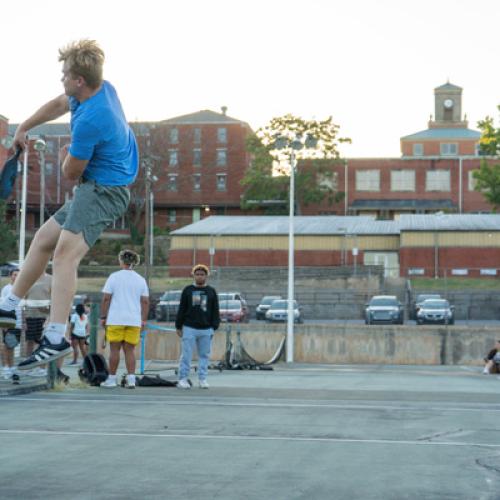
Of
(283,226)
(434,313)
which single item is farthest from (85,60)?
(283,226)

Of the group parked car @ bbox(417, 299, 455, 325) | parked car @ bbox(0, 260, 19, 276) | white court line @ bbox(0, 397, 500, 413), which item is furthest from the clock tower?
white court line @ bbox(0, 397, 500, 413)

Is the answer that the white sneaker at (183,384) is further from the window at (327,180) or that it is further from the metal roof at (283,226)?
the window at (327,180)

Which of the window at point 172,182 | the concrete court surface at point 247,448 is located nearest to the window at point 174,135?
the window at point 172,182

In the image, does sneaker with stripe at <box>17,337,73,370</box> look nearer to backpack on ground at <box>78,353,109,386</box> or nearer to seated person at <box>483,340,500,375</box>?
backpack on ground at <box>78,353,109,386</box>

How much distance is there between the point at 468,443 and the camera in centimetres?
700

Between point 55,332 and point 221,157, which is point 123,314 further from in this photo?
point 221,157

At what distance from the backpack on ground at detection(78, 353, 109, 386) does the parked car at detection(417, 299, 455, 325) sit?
26551 mm

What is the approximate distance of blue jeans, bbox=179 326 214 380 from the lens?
45.7 ft

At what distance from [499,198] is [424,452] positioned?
2308 inches

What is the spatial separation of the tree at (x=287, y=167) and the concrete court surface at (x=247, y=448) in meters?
73.7

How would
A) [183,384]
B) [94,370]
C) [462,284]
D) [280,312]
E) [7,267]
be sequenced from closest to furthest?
1. [94,370]
2. [183,384]
3. [280,312]
4. [462,284]
5. [7,267]

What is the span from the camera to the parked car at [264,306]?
4231cm

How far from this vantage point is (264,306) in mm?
42562

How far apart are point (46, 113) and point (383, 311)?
32.6m
